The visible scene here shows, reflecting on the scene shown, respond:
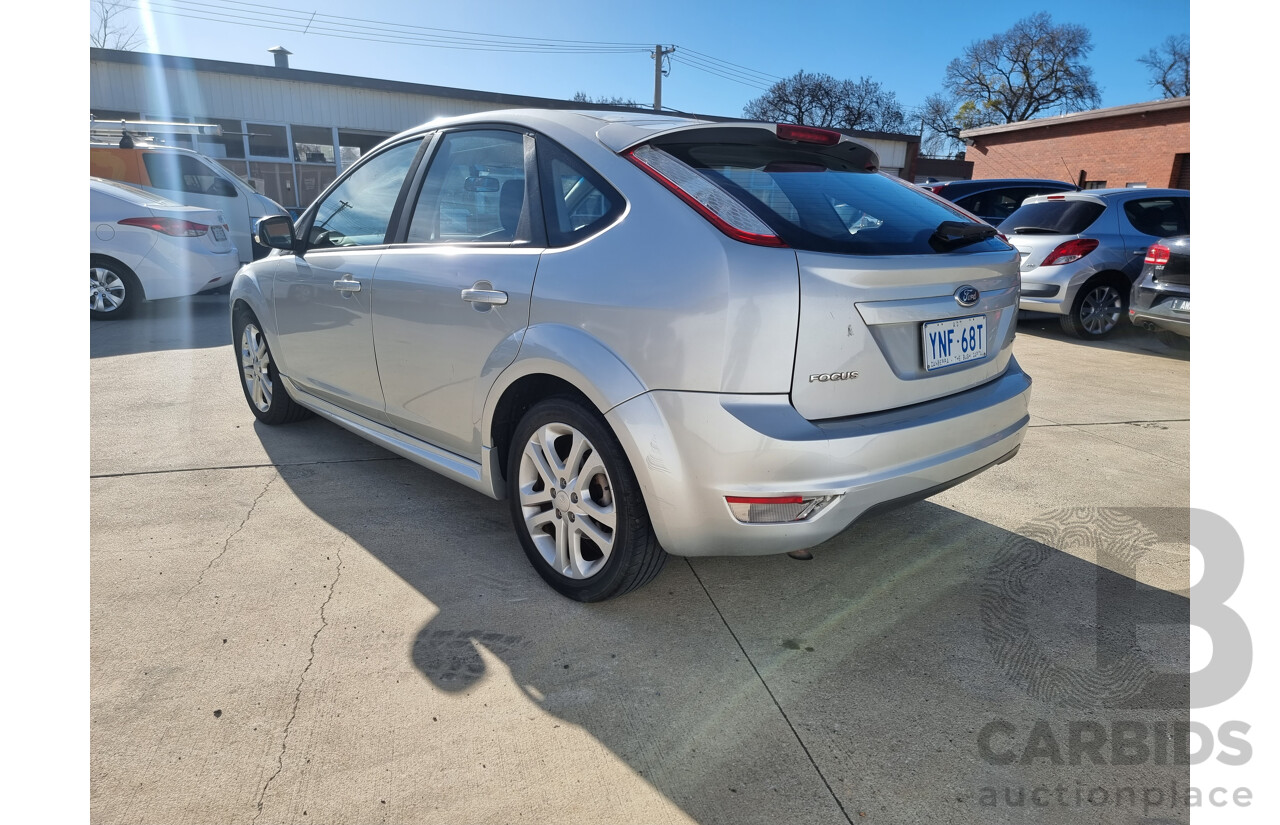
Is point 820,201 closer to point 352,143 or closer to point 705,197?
point 705,197

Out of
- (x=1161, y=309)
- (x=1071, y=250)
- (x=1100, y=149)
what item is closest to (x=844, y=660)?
(x=1161, y=309)

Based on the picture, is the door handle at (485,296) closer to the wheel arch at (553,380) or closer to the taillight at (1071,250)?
the wheel arch at (553,380)

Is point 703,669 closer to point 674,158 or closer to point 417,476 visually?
point 674,158

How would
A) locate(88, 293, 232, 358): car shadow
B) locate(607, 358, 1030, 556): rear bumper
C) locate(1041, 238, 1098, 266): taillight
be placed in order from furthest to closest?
locate(1041, 238, 1098, 266): taillight, locate(88, 293, 232, 358): car shadow, locate(607, 358, 1030, 556): rear bumper

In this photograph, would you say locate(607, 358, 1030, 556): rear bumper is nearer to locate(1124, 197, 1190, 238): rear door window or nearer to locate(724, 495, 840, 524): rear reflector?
locate(724, 495, 840, 524): rear reflector

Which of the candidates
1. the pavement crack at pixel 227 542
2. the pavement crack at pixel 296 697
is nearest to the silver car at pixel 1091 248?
the pavement crack at pixel 227 542

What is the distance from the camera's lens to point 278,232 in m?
4.08

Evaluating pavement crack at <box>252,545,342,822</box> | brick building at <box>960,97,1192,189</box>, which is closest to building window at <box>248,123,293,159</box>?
pavement crack at <box>252,545,342,822</box>

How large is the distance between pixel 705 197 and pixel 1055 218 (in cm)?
763

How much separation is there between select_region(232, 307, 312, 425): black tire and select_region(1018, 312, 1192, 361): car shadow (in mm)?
7514

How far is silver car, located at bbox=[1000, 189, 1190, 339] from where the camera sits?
26.9 ft

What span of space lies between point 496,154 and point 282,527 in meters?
1.83

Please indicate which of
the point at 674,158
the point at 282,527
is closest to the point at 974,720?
the point at 674,158

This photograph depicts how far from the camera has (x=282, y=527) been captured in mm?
3400
